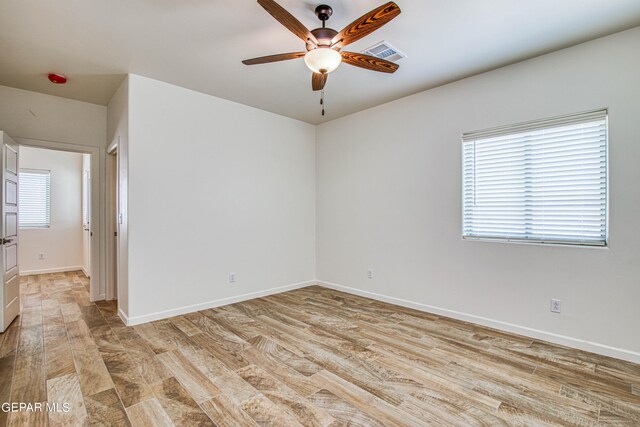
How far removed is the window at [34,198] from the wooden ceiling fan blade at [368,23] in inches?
269

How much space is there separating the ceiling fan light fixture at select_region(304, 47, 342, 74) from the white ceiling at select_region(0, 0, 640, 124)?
1.27ft

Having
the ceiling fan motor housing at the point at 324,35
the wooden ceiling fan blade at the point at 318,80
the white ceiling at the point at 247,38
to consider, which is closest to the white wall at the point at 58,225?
the white ceiling at the point at 247,38

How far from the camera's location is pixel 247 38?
258 cm

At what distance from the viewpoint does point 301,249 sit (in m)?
4.96

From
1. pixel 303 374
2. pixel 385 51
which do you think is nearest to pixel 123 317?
pixel 303 374

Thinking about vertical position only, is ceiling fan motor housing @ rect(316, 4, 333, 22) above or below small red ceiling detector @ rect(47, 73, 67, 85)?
below

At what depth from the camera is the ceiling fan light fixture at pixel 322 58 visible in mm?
2049

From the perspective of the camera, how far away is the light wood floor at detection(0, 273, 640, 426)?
5.93ft

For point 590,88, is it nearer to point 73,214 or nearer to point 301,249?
point 301,249

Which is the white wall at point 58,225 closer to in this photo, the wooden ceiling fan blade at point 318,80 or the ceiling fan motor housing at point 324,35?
the wooden ceiling fan blade at point 318,80

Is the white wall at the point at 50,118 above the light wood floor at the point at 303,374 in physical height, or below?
above

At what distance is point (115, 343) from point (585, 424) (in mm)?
3586

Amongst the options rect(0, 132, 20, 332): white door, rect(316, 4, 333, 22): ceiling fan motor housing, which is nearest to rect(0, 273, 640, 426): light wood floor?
rect(0, 132, 20, 332): white door

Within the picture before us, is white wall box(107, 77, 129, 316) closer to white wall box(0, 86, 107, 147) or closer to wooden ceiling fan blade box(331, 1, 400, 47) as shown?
white wall box(0, 86, 107, 147)
